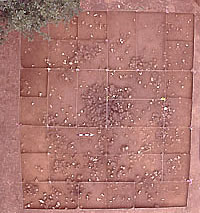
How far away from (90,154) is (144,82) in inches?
72.4

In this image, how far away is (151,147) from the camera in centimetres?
582

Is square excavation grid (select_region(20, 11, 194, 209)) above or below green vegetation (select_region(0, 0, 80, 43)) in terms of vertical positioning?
below

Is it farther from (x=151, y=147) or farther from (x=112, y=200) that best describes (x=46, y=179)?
(x=151, y=147)

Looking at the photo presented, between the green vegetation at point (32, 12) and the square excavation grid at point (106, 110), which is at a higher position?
the green vegetation at point (32, 12)

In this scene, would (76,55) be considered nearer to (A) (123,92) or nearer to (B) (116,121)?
(A) (123,92)

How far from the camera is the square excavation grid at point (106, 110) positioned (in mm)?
5707

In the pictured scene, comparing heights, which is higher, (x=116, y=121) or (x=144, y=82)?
Answer: (x=144, y=82)

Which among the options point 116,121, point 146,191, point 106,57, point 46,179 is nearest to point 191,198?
point 146,191

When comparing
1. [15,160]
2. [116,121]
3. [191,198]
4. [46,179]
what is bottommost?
[191,198]

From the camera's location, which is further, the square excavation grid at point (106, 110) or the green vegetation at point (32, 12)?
the square excavation grid at point (106, 110)

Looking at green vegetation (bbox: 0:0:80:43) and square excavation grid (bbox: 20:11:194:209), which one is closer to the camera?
green vegetation (bbox: 0:0:80:43)

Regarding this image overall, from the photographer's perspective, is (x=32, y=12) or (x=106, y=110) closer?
(x=32, y=12)

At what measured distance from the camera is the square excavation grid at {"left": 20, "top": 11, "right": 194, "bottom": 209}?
225 inches

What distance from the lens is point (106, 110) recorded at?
5719 mm
